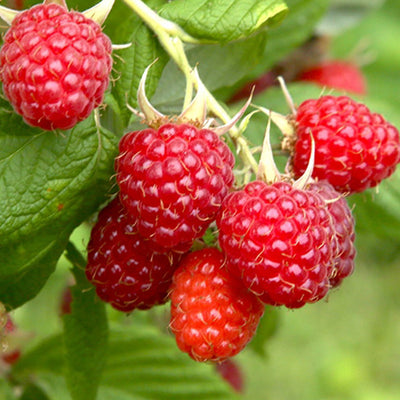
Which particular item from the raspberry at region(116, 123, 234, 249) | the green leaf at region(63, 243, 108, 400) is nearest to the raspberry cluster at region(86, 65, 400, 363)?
the raspberry at region(116, 123, 234, 249)

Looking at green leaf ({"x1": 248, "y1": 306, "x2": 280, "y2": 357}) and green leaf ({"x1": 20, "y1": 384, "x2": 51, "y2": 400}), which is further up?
green leaf ({"x1": 20, "y1": 384, "x2": 51, "y2": 400})

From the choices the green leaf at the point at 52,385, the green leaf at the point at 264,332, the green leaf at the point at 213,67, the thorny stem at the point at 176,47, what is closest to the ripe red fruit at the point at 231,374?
the green leaf at the point at 264,332

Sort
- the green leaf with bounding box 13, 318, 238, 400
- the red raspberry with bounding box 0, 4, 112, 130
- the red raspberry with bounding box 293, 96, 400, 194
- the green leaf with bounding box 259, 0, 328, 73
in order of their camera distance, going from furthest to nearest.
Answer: the green leaf with bounding box 13, 318, 238, 400 → the green leaf with bounding box 259, 0, 328, 73 → the red raspberry with bounding box 293, 96, 400, 194 → the red raspberry with bounding box 0, 4, 112, 130

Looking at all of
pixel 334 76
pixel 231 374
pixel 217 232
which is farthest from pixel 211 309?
pixel 231 374

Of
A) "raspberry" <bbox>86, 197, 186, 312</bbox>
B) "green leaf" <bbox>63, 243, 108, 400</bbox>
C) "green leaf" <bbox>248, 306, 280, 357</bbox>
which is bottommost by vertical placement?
"green leaf" <bbox>248, 306, 280, 357</bbox>

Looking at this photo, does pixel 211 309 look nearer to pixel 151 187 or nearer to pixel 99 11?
pixel 151 187

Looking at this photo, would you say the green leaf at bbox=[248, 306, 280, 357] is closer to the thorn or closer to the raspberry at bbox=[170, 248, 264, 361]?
the raspberry at bbox=[170, 248, 264, 361]

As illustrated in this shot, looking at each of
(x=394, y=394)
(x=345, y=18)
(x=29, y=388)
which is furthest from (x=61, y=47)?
(x=394, y=394)
